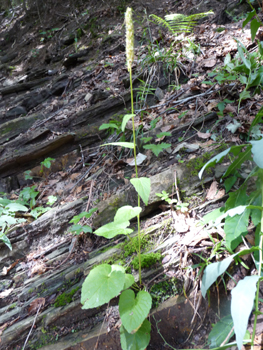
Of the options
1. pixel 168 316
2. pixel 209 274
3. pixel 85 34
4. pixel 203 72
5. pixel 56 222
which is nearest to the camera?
pixel 209 274

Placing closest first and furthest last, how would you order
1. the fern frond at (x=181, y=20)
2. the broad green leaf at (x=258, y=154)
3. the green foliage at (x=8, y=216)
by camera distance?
the broad green leaf at (x=258, y=154)
the green foliage at (x=8, y=216)
the fern frond at (x=181, y=20)

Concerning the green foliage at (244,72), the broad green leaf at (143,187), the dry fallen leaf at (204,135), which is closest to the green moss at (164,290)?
the broad green leaf at (143,187)

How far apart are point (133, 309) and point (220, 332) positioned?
1.71 feet

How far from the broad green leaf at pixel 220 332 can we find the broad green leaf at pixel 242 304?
0.34 m

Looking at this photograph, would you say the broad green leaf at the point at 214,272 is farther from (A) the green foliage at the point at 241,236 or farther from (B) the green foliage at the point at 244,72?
(B) the green foliage at the point at 244,72

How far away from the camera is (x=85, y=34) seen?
767 cm

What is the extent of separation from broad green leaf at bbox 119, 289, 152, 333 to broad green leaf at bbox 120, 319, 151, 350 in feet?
0.22

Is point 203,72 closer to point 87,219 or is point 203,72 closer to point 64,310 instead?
point 87,219

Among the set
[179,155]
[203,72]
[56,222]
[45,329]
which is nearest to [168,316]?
[45,329]

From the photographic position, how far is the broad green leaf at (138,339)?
5.04 feet

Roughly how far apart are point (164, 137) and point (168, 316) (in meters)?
2.09

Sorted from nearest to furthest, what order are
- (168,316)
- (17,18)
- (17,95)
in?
(168,316) < (17,95) < (17,18)

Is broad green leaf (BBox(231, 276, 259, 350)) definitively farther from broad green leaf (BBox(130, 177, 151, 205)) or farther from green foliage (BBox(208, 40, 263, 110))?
green foliage (BBox(208, 40, 263, 110))

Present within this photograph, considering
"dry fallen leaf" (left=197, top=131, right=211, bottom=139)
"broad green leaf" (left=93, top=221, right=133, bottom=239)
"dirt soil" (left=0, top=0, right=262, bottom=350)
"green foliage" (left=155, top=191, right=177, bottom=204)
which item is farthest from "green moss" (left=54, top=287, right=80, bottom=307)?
"dry fallen leaf" (left=197, top=131, right=211, bottom=139)
